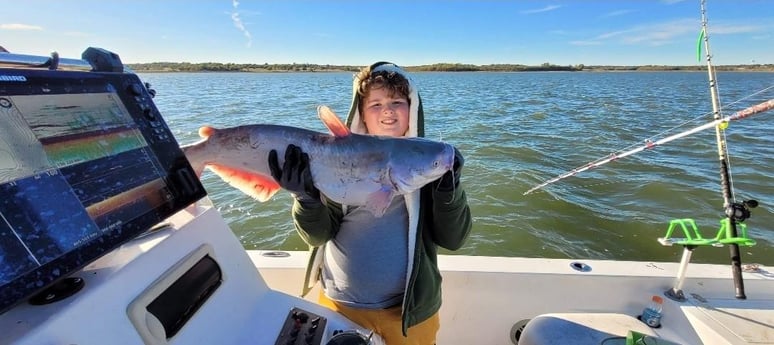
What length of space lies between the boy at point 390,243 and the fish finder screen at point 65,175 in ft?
3.00

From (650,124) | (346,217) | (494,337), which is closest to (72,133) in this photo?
(346,217)

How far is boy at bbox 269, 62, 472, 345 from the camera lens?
2414 millimetres

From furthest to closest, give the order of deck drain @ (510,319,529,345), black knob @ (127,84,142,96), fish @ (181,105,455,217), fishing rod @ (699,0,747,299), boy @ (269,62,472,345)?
deck drain @ (510,319,529,345) → fishing rod @ (699,0,747,299) → boy @ (269,62,472,345) → fish @ (181,105,455,217) → black knob @ (127,84,142,96)

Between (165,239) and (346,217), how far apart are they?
110 cm

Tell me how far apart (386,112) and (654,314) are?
280cm

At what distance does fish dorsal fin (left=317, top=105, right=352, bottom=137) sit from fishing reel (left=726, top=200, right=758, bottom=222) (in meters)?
3.64

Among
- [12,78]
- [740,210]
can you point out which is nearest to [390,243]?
[12,78]

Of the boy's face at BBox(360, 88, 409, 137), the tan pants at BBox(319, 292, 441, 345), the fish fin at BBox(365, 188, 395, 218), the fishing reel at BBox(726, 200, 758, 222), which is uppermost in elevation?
the boy's face at BBox(360, 88, 409, 137)

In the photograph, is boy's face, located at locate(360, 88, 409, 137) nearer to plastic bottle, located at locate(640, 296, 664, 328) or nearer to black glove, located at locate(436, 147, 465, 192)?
black glove, located at locate(436, 147, 465, 192)

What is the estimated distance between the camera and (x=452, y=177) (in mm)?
2283

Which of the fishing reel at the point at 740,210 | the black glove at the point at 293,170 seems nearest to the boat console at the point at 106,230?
the black glove at the point at 293,170

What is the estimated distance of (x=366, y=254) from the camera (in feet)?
8.21

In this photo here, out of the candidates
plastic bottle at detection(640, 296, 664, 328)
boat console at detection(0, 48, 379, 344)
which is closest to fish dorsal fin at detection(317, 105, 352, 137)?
boat console at detection(0, 48, 379, 344)

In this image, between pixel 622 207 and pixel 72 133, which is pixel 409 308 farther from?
pixel 622 207
